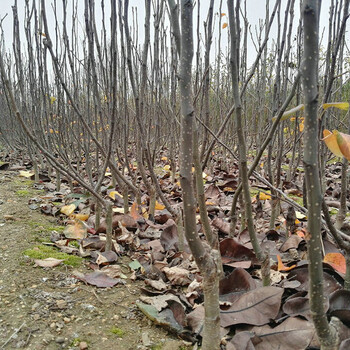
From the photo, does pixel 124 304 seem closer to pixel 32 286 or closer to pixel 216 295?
pixel 32 286

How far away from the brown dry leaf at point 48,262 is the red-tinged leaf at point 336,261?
107 cm

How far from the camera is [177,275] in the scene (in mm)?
1354

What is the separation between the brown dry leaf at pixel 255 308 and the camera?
1.02 meters

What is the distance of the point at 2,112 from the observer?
598 centimetres

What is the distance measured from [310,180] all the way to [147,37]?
1386 millimetres

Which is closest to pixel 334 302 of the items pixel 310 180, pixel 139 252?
pixel 310 180

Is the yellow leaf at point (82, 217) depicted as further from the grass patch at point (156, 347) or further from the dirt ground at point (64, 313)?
the grass patch at point (156, 347)

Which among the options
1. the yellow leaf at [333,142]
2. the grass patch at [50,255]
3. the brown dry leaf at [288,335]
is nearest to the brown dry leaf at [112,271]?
the grass patch at [50,255]

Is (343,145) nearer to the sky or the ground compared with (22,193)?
nearer to the sky

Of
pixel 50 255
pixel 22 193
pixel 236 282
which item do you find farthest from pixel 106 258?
pixel 22 193

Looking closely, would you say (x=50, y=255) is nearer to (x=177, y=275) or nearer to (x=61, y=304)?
(x=61, y=304)

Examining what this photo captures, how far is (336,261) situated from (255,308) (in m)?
0.40

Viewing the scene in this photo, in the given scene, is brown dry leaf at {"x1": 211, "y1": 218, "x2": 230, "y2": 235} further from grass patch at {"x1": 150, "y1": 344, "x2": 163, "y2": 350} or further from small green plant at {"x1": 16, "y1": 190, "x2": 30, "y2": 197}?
small green plant at {"x1": 16, "y1": 190, "x2": 30, "y2": 197}

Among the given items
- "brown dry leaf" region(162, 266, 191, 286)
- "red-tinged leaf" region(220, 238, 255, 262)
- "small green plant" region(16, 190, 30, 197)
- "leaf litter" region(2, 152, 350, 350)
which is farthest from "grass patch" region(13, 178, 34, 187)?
"red-tinged leaf" region(220, 238, 255, 262)
